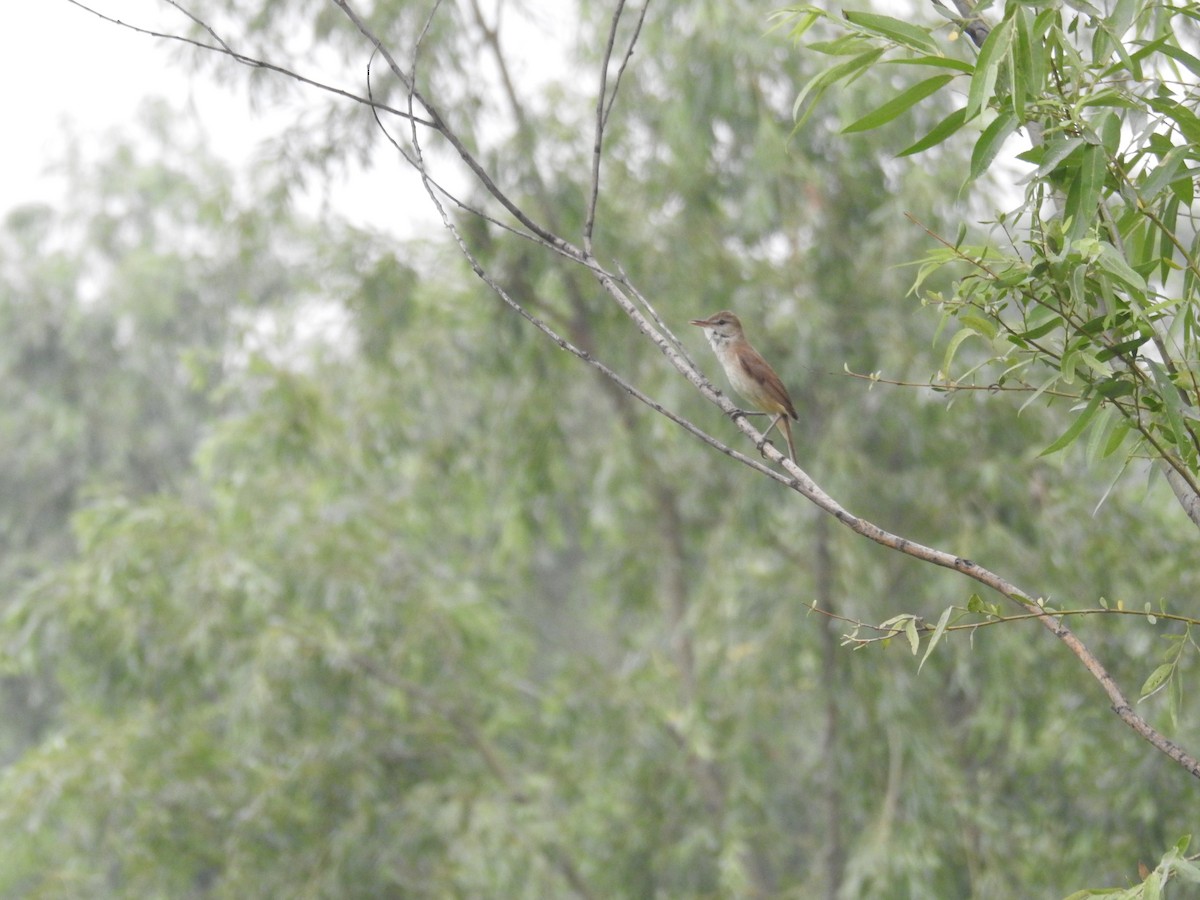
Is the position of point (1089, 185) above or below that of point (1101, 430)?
above

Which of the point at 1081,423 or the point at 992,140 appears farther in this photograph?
the point at 1081,423

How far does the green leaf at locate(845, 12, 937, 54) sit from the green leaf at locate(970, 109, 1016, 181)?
14 cm

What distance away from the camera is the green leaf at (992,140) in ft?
5.53

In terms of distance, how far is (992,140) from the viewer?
172 cm

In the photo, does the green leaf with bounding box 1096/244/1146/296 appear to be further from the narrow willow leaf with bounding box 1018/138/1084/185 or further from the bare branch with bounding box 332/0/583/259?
the bare branch with bounding box 332/0/583/259

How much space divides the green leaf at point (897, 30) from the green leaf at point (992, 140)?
14cm

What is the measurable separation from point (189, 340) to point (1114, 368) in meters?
13.0

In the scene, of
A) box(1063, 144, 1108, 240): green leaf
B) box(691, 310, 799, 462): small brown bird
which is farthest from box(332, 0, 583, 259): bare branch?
box(691, 310, 799, 462): small brown bird

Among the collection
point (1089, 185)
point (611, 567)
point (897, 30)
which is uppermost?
point (611, 567)

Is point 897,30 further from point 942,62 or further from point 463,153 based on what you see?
point 463,153

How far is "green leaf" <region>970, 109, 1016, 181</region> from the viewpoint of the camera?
169cm

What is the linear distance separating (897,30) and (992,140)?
0.19m

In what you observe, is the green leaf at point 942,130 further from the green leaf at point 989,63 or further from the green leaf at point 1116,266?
the green leaf at point 1116,266

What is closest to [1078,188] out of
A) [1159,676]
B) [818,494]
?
[818,494]
